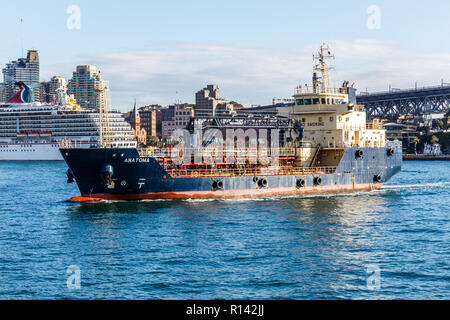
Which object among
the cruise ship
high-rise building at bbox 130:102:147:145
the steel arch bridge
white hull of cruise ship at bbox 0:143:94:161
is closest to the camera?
the cruise ship

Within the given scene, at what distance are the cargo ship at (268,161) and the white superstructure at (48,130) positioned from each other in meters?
77.2

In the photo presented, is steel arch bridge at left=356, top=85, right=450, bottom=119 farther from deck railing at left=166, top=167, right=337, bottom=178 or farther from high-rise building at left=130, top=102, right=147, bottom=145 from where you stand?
deck railing at left=166, top=167, right=337, bottom=178

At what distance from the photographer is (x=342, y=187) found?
45125 mm

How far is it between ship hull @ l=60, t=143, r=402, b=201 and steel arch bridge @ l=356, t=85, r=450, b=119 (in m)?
122

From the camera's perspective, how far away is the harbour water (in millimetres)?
17578

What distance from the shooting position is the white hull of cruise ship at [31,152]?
12762cm

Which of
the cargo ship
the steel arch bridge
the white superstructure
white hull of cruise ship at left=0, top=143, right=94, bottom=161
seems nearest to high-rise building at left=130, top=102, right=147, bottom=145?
the white superstructure

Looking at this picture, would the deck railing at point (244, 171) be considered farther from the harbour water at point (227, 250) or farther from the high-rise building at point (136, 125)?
the high-rise building at point (136, 125)

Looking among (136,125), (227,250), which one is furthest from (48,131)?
(227,250)

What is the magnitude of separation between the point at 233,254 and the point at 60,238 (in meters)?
9.70

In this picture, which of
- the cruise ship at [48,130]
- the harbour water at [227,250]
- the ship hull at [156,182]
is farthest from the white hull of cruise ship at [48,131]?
the harbour water at [227,250]

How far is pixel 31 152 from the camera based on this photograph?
12850 centimetres

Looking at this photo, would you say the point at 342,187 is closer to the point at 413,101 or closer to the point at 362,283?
the point at 362,283
